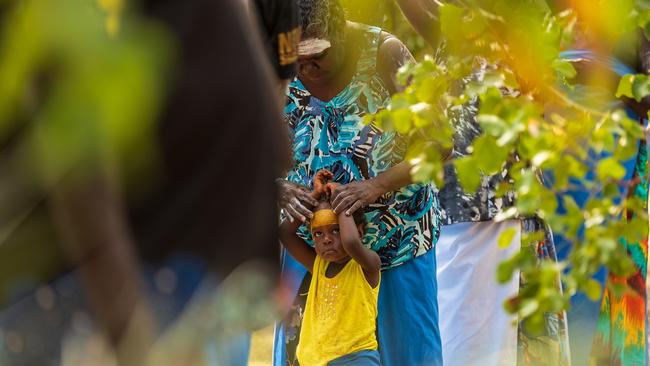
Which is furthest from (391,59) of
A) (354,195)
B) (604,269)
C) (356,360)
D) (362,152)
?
(604,269)

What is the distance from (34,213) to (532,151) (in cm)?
87

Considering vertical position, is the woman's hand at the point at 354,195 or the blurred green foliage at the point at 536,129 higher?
the blurred green foliage at the point at 536,129

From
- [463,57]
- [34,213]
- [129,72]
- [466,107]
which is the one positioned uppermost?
[129,72]

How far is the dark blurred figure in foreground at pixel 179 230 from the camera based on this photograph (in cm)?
168

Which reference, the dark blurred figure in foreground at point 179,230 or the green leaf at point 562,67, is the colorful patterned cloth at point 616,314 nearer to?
the green leaf at point 562,67

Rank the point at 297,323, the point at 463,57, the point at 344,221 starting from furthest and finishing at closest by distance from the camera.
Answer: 1. the point at 297,323
2. the point at 344,221
3. the point at 463,57

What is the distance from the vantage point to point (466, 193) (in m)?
4.46

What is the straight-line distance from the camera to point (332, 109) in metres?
3.88

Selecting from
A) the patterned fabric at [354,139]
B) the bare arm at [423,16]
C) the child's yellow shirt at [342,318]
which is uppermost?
the bare arm at [423,16]

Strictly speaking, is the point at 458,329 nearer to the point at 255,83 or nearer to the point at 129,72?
the point at 255,83

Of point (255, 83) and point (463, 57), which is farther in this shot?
point (463, 57)

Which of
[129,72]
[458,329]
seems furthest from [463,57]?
[458,329]

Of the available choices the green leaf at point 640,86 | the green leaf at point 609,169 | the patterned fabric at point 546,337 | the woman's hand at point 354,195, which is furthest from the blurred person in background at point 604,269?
the green leaf at point 609,169

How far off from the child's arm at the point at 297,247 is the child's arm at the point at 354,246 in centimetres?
21
